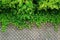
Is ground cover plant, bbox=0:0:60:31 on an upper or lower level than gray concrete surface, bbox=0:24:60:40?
upper

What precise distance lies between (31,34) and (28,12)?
47 cm

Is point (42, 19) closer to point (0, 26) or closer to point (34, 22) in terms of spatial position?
point (34, 22)

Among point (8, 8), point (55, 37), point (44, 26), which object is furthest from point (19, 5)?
point (55, 37)

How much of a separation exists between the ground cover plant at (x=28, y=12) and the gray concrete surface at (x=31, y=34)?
93mm

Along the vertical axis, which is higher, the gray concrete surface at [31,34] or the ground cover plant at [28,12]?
the ground cover plant at [28,12]

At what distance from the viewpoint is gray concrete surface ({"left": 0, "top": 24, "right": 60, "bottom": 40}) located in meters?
4.12

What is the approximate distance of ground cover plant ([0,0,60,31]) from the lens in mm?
4062

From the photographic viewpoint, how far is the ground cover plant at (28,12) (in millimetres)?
4062

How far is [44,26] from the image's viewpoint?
4.25 m

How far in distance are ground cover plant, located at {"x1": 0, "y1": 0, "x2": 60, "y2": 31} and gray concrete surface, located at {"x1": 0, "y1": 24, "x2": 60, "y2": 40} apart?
0.31ft

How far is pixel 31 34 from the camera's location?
164 inches

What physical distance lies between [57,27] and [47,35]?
0.95ft

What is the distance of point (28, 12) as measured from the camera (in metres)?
4.18

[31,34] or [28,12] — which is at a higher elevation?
[28,12]
